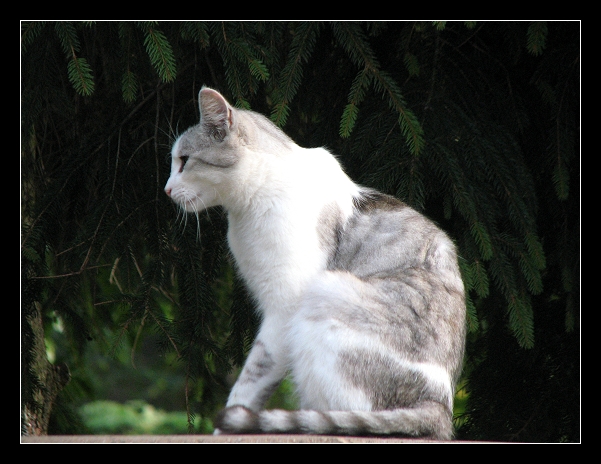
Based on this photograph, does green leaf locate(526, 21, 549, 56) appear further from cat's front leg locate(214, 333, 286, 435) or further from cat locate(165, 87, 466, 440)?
cat's front leg locate(214, 333, 286, 435)

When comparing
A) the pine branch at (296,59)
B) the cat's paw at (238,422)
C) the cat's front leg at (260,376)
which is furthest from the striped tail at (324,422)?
the pine branch at (296,59)

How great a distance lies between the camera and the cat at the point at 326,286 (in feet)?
10.2

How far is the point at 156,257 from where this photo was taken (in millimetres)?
4215

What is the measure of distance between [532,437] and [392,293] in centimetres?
189

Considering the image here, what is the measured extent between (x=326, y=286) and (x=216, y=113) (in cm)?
112

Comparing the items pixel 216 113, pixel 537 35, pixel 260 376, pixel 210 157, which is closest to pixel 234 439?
pixel 260 376

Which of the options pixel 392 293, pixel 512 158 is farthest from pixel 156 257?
pixel 512 158

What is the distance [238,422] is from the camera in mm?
2955

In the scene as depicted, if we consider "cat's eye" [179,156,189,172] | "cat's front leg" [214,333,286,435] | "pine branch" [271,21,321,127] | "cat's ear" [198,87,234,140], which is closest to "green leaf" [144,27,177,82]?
"cat's ear" [198,87,234,140]

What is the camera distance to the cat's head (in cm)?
360

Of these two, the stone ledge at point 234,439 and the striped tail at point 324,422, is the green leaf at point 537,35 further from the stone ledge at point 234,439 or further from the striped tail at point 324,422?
the stone ledge at point 234,439

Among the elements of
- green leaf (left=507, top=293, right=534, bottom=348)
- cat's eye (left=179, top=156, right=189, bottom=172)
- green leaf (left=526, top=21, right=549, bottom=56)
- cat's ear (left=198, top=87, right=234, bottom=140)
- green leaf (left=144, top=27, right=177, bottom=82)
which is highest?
green leaf (left=144, top=27, right=177, bottom=82)

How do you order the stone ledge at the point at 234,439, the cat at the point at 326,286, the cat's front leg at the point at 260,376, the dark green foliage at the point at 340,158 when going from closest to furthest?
the stone ledge at the point at 234,439, the cat at the point at 326,286, the cat's front leg at the point at 260,376, the dark green foliage at the point at 340,158

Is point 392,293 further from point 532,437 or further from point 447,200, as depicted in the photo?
point 532,437
